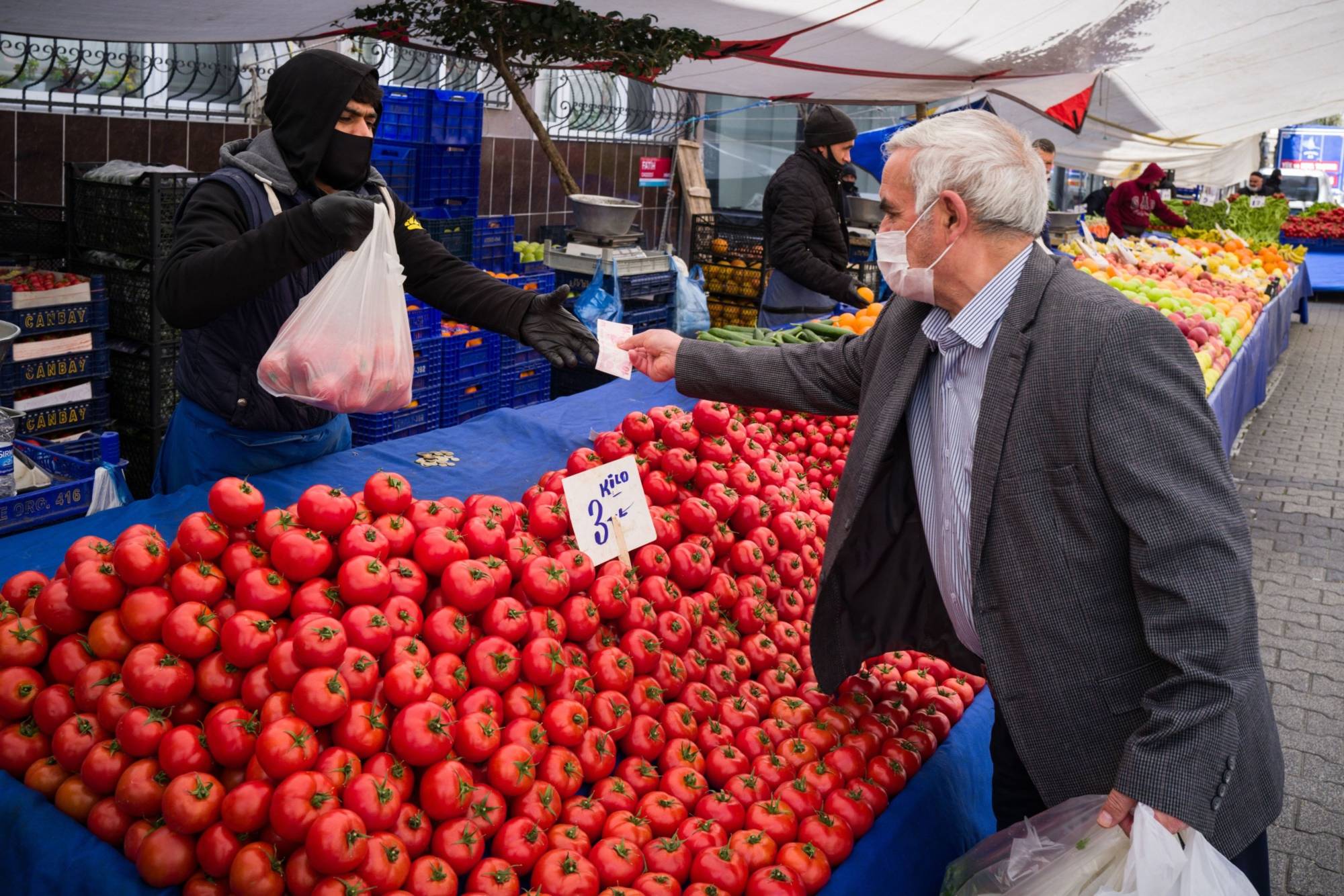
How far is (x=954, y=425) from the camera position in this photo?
209 cm

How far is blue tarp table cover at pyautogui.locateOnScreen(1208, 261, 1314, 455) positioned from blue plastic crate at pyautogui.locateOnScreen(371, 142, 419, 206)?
16.7ft

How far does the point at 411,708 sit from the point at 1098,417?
1.27 m

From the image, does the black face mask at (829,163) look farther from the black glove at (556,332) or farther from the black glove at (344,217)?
the black glove at (344,217)

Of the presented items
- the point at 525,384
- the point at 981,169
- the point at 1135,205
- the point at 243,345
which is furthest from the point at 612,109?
the point at 981,169

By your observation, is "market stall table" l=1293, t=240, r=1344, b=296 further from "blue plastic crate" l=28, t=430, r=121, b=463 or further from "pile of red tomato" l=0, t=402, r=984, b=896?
"pile of red tomato" l=0, t=402, r=984, b=896

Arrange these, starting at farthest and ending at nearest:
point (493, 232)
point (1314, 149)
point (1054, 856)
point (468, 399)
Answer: point (1314, 149) < point (493, 232) < point (468, 399) < point (1054, 856)

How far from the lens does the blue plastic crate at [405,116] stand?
7059mm

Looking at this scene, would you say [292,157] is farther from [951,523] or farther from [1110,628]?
[1110,628]

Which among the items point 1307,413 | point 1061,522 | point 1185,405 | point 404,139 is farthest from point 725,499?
point 1307,413

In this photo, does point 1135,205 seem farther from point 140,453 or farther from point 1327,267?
point 140,453

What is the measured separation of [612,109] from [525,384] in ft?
16.6

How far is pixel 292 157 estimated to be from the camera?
280 cm

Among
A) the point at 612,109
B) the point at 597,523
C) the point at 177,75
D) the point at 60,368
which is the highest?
the point at 612,109

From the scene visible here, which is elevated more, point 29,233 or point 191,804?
point 29,233
